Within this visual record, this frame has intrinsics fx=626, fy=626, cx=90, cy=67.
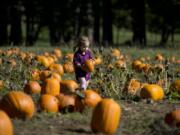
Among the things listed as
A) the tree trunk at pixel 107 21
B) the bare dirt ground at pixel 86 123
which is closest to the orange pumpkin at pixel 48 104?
the bare dirt ground at pixel 86 123

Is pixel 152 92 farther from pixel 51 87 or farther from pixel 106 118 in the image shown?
pixel 106 118

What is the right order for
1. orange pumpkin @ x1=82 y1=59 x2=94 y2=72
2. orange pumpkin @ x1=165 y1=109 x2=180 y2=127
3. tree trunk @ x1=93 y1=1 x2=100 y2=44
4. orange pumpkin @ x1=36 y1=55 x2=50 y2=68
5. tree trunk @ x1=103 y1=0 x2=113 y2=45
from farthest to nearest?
tree trunk @ x1=93 y1=1 x2=100 y2=44, tree trunk @ x1=103 y1=0 x2=113 y2=45, orange pumpkin @ x1=36 y1=55 x2=50 y2=68, orange pumpkin @ x1=82 y1=59 x2=94 y2=72, orange pumpkin @ x1=165 y1=109 x2=180 y2=127

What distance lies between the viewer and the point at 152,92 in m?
9.71

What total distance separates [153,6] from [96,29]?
25.2ft

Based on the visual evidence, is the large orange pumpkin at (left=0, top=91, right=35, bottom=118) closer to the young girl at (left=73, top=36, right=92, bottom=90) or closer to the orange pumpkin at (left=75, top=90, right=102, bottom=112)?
the orange pumpkin at (left=75, top=90, right=102, bottom=112)

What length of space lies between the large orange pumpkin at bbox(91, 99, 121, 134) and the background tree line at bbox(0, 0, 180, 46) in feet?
64.0

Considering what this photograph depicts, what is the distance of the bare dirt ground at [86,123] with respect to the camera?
704 cm

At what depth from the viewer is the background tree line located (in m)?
35.1

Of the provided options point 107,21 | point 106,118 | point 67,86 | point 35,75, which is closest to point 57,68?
point 35,75

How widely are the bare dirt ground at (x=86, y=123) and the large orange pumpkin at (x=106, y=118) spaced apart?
0.11 meters

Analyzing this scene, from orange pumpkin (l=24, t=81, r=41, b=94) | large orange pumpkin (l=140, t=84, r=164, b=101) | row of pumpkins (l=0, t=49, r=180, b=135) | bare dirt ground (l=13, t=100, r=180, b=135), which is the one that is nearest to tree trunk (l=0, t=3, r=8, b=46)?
orange pumpkin (l=24, t=81, r=41, b=94)

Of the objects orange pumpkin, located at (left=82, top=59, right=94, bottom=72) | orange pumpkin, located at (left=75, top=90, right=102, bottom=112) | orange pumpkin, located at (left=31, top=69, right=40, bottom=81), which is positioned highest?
orange pumpkin, located at (left=82, top=59, right=94, bottom=72)

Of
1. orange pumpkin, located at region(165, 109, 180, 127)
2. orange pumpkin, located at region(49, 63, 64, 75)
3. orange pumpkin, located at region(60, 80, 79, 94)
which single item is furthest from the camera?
orange pumpkin, located at region(49, 63, 64, 75)

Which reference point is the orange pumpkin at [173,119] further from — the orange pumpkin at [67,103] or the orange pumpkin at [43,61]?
the orange pumpkin at [43,61]
